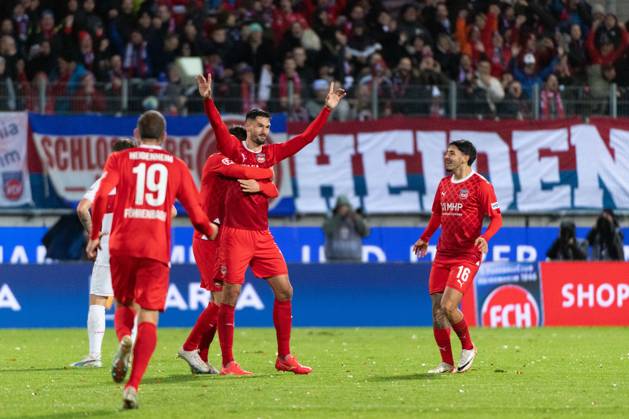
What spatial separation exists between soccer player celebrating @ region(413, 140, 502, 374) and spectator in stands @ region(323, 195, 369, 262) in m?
11.0

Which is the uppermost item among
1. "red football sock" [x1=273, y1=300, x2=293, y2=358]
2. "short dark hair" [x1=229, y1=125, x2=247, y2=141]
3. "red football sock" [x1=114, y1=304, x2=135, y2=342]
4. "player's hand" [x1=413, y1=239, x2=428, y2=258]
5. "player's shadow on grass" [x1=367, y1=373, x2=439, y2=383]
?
"short dark hair" [x1=229, y1=125, x2=247, y2=141]

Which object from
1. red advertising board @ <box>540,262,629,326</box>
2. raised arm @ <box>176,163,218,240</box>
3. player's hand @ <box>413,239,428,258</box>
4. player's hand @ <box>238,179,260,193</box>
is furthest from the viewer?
red advertising board @ <box>540,262,629,326</box>

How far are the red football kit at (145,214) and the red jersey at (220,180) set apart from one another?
2.56m

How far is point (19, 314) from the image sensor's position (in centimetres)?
2175

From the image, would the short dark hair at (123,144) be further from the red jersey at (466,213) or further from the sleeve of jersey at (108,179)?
the red jersey at (466,213)

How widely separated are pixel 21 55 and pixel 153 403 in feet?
53.5

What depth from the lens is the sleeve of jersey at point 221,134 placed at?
40.3 ft

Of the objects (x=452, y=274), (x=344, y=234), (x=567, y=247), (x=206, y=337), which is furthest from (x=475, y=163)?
(x=206, y=337)

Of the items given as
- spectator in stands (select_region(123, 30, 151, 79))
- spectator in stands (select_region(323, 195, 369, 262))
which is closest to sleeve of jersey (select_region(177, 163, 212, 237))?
spectator in stands (select_region(323, 195, 369, 262))

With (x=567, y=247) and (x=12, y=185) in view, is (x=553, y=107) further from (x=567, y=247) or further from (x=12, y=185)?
(x=12, y=185)

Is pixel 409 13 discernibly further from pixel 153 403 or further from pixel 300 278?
pixel 153 403

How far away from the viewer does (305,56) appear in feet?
88.0

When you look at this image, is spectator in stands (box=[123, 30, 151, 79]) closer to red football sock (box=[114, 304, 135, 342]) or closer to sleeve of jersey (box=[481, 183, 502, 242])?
sleeve of jersey (box=[481, 183, 502, 242])

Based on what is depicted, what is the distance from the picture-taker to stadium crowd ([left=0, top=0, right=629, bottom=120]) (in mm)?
25438
